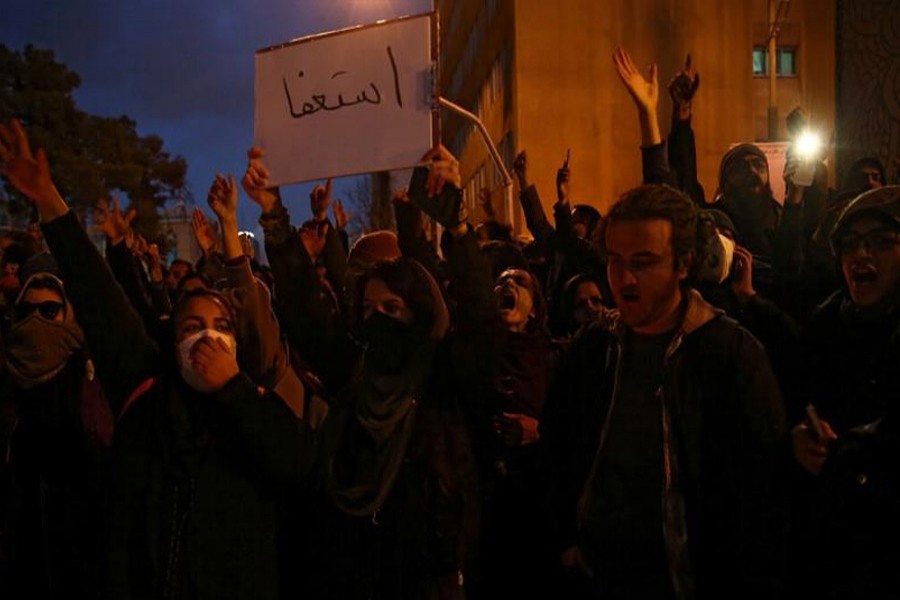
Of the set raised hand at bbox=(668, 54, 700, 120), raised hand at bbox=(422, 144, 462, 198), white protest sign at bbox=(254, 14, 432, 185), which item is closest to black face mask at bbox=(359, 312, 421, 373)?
raised hand at bbox=(422, 144, 462, 198)

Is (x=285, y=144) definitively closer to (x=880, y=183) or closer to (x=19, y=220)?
(x=880, y=183)

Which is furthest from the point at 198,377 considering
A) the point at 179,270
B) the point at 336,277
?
the point at 179,270

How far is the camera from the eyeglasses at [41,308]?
4.59 m

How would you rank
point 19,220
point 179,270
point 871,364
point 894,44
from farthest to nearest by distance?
1. point 19,220
2. point 179,270
3. point 894,44
4. point 871,364

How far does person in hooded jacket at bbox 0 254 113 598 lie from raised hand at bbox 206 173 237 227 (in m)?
0.86

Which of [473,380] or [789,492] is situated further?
[473,380]

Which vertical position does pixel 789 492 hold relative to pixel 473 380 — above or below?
below

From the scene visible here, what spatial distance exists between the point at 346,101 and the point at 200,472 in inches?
92.3

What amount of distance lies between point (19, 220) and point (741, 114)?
77.4 feet

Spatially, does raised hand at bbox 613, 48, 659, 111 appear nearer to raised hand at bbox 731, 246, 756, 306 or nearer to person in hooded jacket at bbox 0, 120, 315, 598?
raised hand at bbox 731, 246, 756, 306

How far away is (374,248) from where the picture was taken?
17.0 ft

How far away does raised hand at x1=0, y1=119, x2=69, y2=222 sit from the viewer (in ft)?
12.1

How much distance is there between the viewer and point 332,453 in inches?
144

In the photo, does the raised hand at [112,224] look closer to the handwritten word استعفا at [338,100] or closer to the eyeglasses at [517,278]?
the handwritten word استعفا at [338,100]
